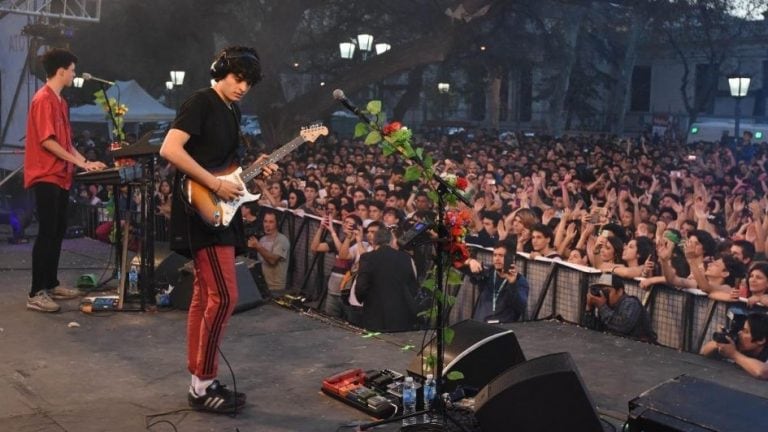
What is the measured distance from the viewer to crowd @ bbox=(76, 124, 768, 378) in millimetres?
5984

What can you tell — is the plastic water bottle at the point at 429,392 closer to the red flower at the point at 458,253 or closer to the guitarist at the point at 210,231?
the red flower at the point at 458,253

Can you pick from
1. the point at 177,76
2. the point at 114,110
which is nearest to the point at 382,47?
the point at 177,76

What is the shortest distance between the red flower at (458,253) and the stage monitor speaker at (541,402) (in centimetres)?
56

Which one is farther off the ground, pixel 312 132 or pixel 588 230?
pixel 312 132

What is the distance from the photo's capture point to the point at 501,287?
6.67 meters

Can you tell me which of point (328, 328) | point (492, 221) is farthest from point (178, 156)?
point (492, 221)

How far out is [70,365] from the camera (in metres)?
4.48

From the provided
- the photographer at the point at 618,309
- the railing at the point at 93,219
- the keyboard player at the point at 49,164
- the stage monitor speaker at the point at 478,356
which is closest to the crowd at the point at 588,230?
the photographer at the point at 618,309

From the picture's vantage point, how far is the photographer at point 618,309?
575 centimetres

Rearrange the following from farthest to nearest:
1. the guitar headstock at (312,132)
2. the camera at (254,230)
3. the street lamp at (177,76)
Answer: the street lamp at (177,76)
the camera at (254,230)
the guitar headstock at (312,132)

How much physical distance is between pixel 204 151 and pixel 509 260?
354 centimetres

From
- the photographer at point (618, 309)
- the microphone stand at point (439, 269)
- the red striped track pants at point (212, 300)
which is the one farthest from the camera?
the photographer at point (618, 309)

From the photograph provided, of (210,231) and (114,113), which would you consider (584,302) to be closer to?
(210,231)

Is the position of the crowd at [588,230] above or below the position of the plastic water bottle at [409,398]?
above
